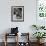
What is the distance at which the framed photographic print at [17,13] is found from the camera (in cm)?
634

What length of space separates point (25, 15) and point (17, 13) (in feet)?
1.18

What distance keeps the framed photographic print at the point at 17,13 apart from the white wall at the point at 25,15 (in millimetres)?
130


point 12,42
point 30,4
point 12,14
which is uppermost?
point 30,4

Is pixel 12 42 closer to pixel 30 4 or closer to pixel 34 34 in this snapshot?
pixel 34 34

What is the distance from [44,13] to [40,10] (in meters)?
0.22

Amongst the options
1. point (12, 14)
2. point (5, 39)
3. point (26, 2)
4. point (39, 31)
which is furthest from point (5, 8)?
point (39, 31)

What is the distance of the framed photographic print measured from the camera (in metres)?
6.34

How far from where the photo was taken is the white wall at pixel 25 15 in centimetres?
632

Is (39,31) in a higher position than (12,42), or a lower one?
higher

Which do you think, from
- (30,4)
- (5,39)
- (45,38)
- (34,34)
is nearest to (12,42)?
(5,39)

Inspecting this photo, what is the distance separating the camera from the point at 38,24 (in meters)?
6.38

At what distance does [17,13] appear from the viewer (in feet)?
20.8

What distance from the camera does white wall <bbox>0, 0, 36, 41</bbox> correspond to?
249 inches

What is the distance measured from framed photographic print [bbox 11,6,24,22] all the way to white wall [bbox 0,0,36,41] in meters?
0.13
